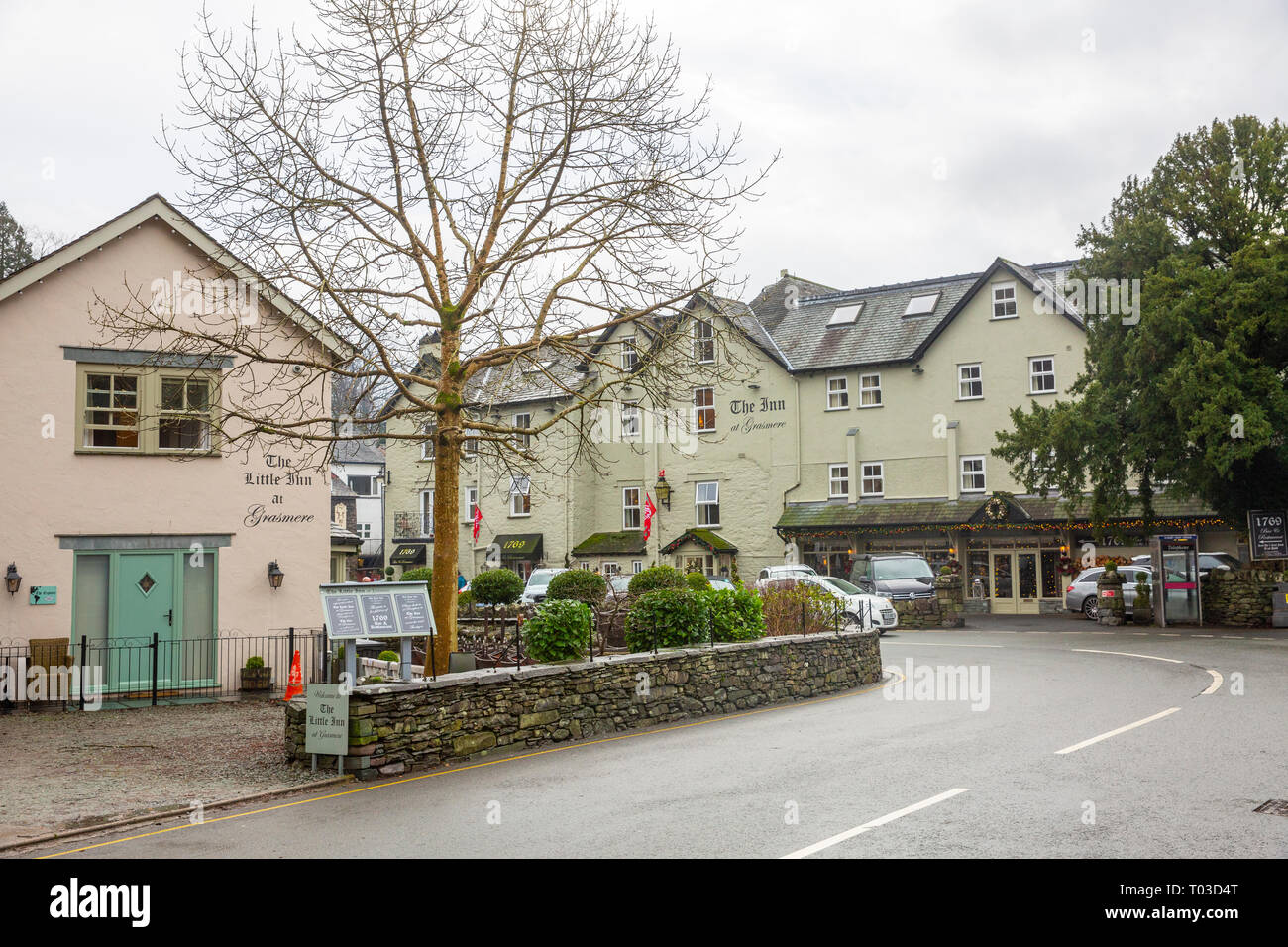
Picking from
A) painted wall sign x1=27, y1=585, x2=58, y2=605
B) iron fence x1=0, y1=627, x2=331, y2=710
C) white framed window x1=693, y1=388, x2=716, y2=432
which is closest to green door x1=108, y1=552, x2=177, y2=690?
iron fence x1=0, y1=627, x2=331, y2=710

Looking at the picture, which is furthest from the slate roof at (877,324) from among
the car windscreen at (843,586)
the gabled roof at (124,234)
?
the gabled roof at (124,234)

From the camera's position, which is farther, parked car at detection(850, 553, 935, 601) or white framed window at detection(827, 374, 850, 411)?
white framed window at detection(827, 374, 850, 411)

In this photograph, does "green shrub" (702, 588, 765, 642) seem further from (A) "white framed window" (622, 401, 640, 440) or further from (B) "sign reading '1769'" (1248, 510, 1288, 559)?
(A) "white framed window" (622, 401, 640, 440)

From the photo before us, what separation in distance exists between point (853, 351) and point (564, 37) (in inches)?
1178

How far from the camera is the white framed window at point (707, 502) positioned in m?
45.6

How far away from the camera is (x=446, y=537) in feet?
46.6

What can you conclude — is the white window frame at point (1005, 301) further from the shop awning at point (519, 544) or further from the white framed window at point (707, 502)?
the shop awning at point (519, 544)

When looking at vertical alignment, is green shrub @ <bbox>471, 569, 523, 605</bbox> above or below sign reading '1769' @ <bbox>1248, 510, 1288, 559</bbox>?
below

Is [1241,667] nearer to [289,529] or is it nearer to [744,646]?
[744,646]

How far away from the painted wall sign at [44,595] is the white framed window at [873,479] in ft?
98.1

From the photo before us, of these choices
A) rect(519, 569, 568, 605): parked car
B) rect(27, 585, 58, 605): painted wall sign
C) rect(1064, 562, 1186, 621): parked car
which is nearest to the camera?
rect(27, 585, 58, 605): painted wall sign

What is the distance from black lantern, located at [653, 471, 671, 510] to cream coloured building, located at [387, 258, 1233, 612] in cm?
6

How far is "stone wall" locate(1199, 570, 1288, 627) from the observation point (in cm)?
2977

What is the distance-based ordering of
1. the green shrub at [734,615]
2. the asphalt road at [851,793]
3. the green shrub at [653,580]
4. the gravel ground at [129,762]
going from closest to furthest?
the asphalt road at [851,793] < the gravel ground at [129,762] < the green shrub at [734,615] < the green shrub at [653,580]
